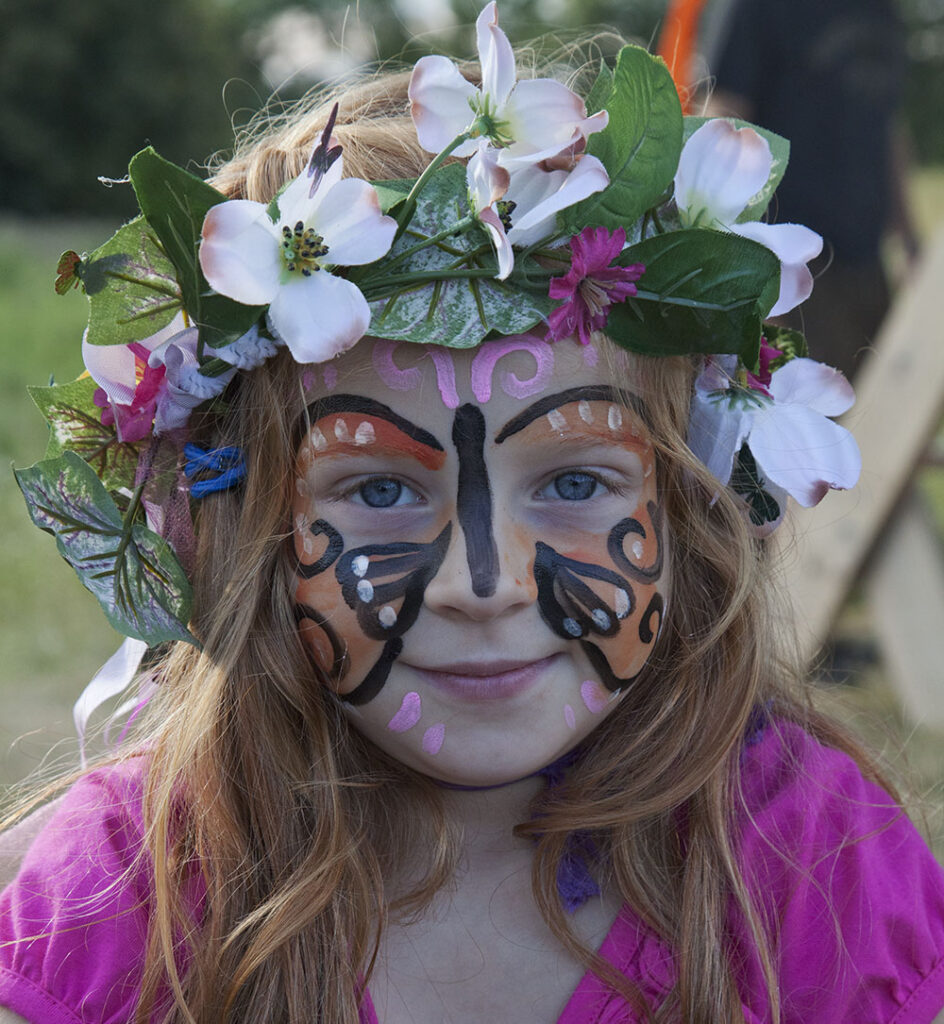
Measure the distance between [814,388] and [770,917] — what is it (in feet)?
2.61

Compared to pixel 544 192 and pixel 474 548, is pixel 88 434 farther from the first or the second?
pixel 544 192

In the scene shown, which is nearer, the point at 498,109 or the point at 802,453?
the point at 498,109

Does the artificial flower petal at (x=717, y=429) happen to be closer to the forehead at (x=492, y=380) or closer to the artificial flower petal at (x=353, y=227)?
the forehead at (x=492, y=380)

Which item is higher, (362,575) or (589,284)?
(589,284)

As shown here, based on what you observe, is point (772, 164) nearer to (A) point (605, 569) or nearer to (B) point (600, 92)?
(B) point (600, 92)

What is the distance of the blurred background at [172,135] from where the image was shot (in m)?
3.89

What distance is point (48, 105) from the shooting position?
16.6 metres

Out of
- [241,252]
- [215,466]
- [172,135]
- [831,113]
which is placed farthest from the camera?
[172,135]

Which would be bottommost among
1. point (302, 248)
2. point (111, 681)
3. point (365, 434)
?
point (111, 681)

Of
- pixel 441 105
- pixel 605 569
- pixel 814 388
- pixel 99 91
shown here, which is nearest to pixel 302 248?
pixel 441 105

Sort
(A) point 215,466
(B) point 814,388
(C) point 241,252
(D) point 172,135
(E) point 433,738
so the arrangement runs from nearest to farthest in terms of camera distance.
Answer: (C) point 241,252 → (E) point 433,738 → (A) point 215,466 → (B) point 814,388 → (D) point 172,135

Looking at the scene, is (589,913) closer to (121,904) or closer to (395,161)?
(121,904)

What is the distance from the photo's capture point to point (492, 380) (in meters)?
1.66

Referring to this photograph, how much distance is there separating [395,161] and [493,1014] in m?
1.23
